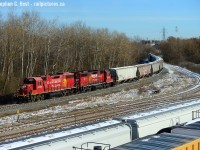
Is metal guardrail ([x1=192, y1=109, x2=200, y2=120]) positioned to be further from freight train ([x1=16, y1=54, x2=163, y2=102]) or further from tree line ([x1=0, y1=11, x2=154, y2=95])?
tree line ([x1=0, y1=11, x2=154, y2=95])

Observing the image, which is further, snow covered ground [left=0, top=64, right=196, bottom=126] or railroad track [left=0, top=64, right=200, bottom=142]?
snow covered ground [left=0, top=64, right=196, bottom=126]

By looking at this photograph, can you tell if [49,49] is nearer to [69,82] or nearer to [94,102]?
[69,82]

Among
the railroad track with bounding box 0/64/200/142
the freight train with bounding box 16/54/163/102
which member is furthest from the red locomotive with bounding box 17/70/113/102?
the railroad track with bounding box 0/64/200/142

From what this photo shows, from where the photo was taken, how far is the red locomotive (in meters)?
36.4

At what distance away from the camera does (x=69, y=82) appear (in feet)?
139

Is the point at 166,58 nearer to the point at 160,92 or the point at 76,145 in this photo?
the point at 160,92

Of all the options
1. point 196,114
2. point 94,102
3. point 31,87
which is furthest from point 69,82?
point 196,114

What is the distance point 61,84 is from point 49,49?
19.3 meters

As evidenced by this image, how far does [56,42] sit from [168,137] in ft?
181

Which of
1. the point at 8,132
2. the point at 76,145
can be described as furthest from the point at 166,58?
the point at 76,145

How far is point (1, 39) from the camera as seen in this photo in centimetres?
4978

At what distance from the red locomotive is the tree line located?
7132 mm

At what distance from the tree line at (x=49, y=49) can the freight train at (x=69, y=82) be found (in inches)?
281

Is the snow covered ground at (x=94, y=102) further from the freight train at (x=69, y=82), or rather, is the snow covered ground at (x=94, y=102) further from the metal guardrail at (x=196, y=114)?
the metal guardrail at (x=196, y=114)
